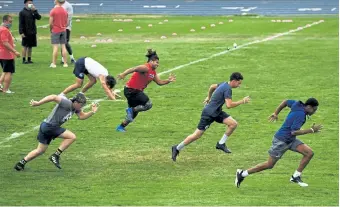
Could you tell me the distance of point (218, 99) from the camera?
59.3 feet

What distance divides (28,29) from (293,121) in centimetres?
1575

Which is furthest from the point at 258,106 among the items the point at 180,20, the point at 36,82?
the point at 180,20

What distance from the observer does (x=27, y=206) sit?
14789mm

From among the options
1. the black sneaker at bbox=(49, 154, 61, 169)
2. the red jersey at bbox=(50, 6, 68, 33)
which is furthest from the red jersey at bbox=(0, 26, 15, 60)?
the black sneaker at bbox=(49, 154, 61, 169)

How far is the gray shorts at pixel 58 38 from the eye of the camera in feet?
96.1

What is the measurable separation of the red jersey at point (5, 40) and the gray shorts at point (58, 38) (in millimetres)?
4781

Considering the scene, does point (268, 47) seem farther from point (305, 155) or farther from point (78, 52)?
point (305, 155)

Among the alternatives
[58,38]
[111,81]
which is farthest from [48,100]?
[58,38]

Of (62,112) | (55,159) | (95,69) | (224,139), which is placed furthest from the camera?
(95,69)

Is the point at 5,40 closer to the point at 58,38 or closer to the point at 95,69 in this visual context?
the point at 95,69

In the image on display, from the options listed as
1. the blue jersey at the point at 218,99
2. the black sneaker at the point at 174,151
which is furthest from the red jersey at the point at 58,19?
the black sneaker at the point at 174,151

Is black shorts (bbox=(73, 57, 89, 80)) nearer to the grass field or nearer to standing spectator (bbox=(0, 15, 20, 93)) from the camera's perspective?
the grass field

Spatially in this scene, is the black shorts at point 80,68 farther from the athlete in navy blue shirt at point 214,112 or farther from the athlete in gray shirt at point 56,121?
the athlete in gray shirt at point 56,121

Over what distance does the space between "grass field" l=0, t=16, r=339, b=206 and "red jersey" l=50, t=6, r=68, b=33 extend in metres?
1.20
